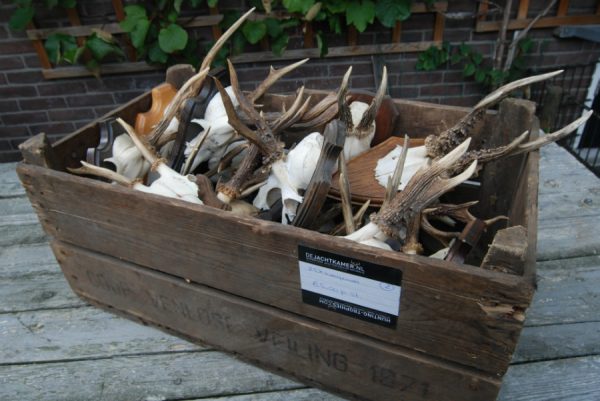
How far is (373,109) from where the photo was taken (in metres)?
0.79

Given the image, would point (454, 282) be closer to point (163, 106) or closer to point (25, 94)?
point (163, 106)

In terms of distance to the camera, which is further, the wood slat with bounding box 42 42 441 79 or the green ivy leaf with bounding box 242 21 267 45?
the wood slat with bounding box 42 42 441 79

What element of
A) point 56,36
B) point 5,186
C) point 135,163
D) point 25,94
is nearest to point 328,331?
point 135,163

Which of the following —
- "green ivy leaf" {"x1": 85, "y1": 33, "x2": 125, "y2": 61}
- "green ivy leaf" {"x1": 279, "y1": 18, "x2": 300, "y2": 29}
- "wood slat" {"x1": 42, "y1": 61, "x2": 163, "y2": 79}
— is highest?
"green ivy leaf" {"x1": 279, "y1": 18, "x2": 300, "y2": 29}

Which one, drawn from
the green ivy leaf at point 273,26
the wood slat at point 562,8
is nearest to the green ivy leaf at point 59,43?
the green ivy leaf at point 273,26

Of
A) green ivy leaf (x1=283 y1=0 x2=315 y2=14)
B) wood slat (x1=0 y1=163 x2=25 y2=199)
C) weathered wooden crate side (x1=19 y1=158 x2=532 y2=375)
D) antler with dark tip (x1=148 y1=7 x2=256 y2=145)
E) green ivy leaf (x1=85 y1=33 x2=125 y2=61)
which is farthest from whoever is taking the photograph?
green ivy leaf (x1=85 y1=33 x2=125 y2=61)

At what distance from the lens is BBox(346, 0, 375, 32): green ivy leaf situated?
1.84 m

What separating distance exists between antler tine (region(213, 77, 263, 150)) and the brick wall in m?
1.44

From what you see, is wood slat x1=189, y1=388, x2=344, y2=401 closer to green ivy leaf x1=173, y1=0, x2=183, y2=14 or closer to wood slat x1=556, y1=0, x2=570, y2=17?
green ivy leaf x1=173, y1=0, x2=183, y2=14

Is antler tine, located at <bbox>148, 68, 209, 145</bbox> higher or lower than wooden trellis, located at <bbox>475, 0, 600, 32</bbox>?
lower

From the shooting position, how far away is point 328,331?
2.14ft

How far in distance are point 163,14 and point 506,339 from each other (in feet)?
6.37

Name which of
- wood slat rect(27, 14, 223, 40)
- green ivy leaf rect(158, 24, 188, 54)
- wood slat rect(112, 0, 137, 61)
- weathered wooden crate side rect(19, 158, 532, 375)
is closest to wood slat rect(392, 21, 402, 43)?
wood slat rect(27, 14, 223, 40)

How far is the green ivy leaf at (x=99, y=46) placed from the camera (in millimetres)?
1896
